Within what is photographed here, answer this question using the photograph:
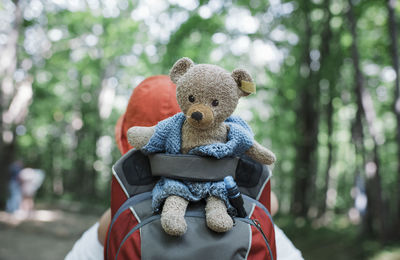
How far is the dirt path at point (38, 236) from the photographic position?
6469 millimetres

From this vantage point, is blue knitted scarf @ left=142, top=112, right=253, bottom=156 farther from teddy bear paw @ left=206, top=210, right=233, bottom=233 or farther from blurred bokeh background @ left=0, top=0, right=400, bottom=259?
blurred bokeh background @ left=0, top=0, right=400, bottom=259

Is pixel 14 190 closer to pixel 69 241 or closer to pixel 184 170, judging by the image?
pixel 69 241

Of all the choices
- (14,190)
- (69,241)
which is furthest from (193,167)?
(14,190)

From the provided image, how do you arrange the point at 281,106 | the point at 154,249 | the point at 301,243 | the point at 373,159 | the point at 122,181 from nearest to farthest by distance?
the point at 154,249 < the point at 122,181 < the point at 373,159 < the point at 301,243 < the point at 281,106

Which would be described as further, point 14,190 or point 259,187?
point 14,190

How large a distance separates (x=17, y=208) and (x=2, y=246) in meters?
3.36

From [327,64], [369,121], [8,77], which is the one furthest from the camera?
[8,77]

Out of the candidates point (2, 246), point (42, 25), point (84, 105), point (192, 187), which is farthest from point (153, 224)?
point (84, 105)

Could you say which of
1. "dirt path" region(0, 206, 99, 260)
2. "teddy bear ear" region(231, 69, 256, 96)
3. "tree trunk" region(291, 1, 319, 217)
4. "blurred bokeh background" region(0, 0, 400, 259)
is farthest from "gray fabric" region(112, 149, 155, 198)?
"tree trunk" region(291, 1, 319, 217)

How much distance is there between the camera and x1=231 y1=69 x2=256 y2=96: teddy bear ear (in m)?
1.25

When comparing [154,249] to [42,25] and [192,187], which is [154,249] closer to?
[192,187]

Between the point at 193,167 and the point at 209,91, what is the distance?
0.30 metres

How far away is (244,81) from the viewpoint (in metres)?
1.26

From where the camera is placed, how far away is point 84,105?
16.3 m
